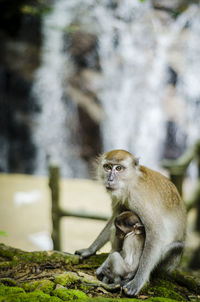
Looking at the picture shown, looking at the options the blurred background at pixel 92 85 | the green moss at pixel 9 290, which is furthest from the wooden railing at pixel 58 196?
the blurred background at pixel 92 85

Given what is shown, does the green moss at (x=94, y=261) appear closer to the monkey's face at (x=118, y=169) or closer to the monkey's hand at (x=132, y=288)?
the monkey's hand at (x=132, y=288)

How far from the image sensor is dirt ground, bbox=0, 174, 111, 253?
8.63m

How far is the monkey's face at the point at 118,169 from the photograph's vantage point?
298 centimetres

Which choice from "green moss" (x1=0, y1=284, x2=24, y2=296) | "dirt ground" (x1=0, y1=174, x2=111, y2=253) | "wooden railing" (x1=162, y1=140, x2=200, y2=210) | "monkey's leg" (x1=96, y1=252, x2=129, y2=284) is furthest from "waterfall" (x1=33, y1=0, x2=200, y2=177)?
"green moss" (x1=0, y1=284, x2=24, y2=296)

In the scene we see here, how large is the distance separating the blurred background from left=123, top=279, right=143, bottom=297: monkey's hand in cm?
954

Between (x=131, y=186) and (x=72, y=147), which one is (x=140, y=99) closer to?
(x=72, y=147)

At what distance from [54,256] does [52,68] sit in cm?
1225

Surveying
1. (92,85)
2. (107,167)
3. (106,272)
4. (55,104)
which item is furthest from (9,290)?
(55,104)

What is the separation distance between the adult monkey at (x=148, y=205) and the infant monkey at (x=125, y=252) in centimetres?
8

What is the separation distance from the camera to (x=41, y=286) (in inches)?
106

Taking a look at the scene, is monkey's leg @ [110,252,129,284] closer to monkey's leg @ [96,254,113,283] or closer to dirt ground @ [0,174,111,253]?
monkey's leg @ [96,254,113,283]

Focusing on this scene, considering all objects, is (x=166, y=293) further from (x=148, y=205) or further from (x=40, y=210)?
(x=40, y=210)

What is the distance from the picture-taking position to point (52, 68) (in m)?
14.5

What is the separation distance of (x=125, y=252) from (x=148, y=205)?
1.56ft
